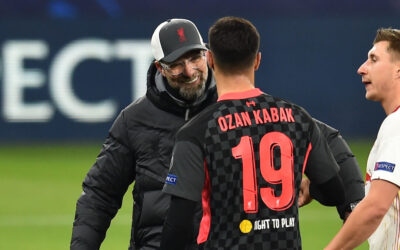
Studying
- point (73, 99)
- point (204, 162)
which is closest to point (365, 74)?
point (204, 162)

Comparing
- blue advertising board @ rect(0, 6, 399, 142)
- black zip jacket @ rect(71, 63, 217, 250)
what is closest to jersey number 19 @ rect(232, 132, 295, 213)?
black zip jacket @ rect(71, 63, 217, 250)

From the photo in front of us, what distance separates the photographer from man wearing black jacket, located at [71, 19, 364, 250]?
472 centimetres

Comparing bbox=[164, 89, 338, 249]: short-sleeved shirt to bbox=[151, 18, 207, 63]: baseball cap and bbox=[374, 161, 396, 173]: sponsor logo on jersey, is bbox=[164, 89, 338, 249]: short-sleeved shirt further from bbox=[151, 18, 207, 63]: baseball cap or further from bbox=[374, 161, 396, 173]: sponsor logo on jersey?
bbox=[151, 18, 207, 63]: baseball cap

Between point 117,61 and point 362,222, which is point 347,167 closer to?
point 362,222

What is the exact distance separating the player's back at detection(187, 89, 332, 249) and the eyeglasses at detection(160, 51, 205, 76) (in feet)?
2.69

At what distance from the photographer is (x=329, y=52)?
15.8 m

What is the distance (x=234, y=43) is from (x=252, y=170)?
490 millimetres

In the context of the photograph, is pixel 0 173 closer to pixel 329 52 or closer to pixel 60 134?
pixel 60 134

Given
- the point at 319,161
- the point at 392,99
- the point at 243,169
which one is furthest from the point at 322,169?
the point at 392,99

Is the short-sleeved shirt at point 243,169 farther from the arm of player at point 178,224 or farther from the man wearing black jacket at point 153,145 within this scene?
the man wearing black jacket at point 153,145

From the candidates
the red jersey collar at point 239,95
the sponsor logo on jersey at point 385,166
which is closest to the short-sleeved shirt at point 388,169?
the sponsor logo on jersey at point 385,166

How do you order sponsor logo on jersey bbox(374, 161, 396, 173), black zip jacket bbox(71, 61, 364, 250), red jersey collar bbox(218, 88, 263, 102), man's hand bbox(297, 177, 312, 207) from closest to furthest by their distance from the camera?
red jersey collar bbox(218, 88, 263, 102) → sponsor logo on jersey bbox(374, 161, 396, 173) → man's hand bbox(297, 177, 312, 207) → black zip jacket bbox(71, 61, 364, 250)

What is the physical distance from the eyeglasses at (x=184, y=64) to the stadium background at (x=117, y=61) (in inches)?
395

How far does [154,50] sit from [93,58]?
1073 cm
